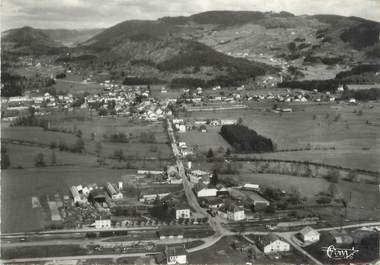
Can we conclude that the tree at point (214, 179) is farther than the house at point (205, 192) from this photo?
Yes

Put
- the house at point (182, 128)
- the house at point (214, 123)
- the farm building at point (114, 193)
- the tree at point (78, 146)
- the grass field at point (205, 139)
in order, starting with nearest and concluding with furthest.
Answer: the farm building at point (114, 193) < the tree at point (78, 146) < the grass field at point (205, 139) < the house at point (182, 128) < the house at point (214, 123)

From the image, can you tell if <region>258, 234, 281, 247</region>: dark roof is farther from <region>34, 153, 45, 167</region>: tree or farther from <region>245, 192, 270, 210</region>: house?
<region>34, 153, 45, 167</region>: tree

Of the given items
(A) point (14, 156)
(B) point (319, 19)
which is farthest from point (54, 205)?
(B) point (319, 19)

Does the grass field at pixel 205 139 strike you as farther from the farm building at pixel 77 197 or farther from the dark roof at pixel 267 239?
the dark roof at pixel 267 239

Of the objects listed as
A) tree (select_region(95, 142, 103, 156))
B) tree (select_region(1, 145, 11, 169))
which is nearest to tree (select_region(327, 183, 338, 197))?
tree (select_region(95, 142, 103, 156))

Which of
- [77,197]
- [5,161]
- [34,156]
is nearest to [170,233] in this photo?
[77,197]

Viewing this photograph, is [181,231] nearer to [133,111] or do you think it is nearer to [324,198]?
[324,198]

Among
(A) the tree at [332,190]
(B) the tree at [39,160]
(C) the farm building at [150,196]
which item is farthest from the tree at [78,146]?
(A) the tree at [332,190]
